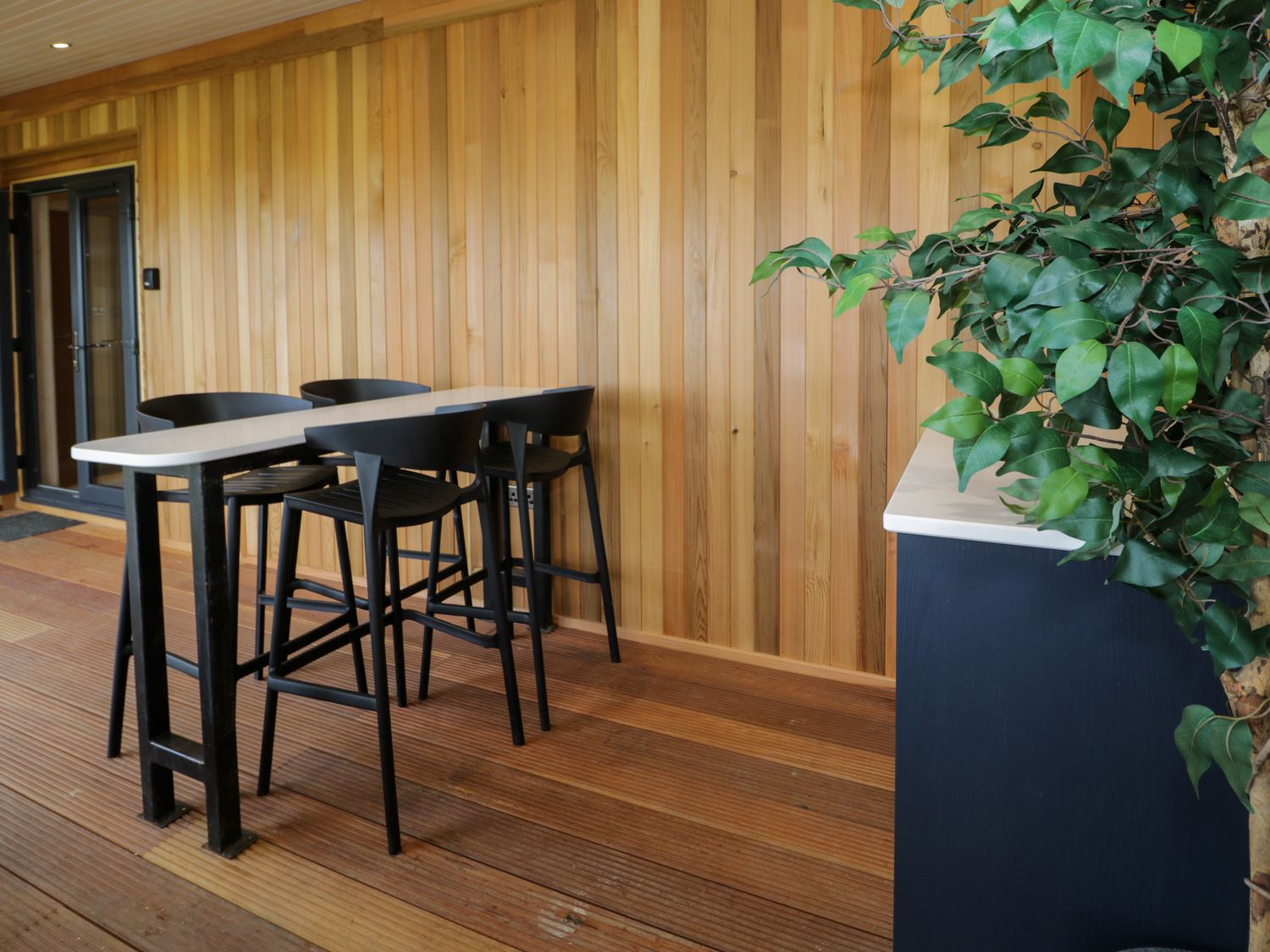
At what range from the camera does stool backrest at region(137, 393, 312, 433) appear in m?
2.72

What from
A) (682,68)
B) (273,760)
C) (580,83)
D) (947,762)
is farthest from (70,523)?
(947,762)

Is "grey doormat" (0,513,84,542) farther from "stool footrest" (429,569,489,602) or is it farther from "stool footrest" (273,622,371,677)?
"stool footrest" (273,622,371,677)

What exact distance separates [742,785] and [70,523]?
4751 mm

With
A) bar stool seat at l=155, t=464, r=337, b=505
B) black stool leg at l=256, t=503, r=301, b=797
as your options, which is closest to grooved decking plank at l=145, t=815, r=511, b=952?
black stool leg at l=256, t=503, r=301, b=797

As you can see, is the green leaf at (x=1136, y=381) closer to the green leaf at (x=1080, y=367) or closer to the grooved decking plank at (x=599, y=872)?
the green leaf at (x=1080, y=367)

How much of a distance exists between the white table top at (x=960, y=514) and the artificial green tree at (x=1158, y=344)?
6.7 inches

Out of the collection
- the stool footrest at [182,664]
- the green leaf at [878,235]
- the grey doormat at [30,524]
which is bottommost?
the grey doormat at [30,524]

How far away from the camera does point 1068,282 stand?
0.83 meters

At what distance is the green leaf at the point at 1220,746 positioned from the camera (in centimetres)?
89

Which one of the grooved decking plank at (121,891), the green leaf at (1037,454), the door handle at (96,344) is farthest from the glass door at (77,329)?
the green leaf at (1037,454)

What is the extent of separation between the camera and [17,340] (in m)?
5.65

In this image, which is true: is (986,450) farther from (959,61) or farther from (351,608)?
(351,608)

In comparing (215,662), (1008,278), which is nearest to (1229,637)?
(1008,278)

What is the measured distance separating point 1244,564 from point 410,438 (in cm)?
166
